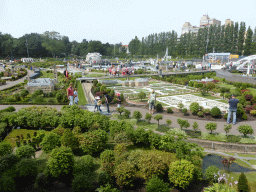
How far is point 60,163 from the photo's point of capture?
23.6ft

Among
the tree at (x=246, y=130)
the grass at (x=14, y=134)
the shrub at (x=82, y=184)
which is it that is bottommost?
the grass at (x=14, y=134)

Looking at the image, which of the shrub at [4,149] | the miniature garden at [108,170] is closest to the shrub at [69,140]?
the miniature garden at [108,170]

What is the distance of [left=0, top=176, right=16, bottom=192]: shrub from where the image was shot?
6287mm

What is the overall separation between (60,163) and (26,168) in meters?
1.20

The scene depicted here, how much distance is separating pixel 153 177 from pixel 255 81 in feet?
80.0

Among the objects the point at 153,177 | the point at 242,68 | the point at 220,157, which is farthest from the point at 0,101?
the point at 242,68

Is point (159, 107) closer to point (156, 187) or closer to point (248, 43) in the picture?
point (156, 187)

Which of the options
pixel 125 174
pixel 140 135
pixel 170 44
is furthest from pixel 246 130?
pixel 170 44

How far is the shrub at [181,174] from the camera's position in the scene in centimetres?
678

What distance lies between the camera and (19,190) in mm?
6914

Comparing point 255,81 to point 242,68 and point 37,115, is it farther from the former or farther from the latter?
point 37,115

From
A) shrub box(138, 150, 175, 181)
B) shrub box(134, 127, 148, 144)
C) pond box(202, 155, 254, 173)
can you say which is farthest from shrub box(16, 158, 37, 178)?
pond box(202, 155, 254, 173)

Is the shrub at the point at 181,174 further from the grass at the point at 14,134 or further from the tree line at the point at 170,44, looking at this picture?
the tree line at the point at 170,44

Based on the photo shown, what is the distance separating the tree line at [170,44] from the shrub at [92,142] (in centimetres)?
5257
